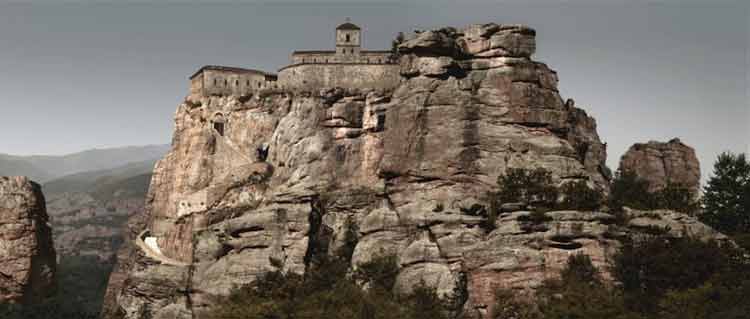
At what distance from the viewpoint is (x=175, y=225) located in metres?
90.7

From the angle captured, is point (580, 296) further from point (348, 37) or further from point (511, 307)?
point (348, 37)

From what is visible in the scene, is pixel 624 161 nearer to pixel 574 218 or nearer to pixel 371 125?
pixel 371 125

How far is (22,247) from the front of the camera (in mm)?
Result: 64312

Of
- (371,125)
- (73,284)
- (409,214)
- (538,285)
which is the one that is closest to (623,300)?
(538,285)

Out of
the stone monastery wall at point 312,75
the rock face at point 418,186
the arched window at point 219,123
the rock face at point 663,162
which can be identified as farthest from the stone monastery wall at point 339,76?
the rock face at point 663,162

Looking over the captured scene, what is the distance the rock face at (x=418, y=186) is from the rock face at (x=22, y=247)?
9.39 m

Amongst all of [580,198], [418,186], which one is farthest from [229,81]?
[580,198]

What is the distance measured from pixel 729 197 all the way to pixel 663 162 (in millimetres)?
30609

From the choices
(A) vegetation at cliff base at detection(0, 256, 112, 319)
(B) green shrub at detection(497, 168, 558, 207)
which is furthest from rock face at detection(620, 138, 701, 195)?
(A) vegetation at cliff base at detection(0, 256, 112, 319)

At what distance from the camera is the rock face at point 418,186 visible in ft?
199

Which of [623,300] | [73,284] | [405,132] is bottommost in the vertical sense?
[73,284]

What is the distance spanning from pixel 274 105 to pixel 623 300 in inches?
1748

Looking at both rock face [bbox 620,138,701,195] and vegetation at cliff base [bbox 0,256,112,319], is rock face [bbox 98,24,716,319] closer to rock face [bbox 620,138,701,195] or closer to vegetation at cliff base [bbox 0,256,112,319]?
vegetation at cliff base [bbox 0,256,112,319]

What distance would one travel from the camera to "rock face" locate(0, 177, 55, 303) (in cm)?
6388
